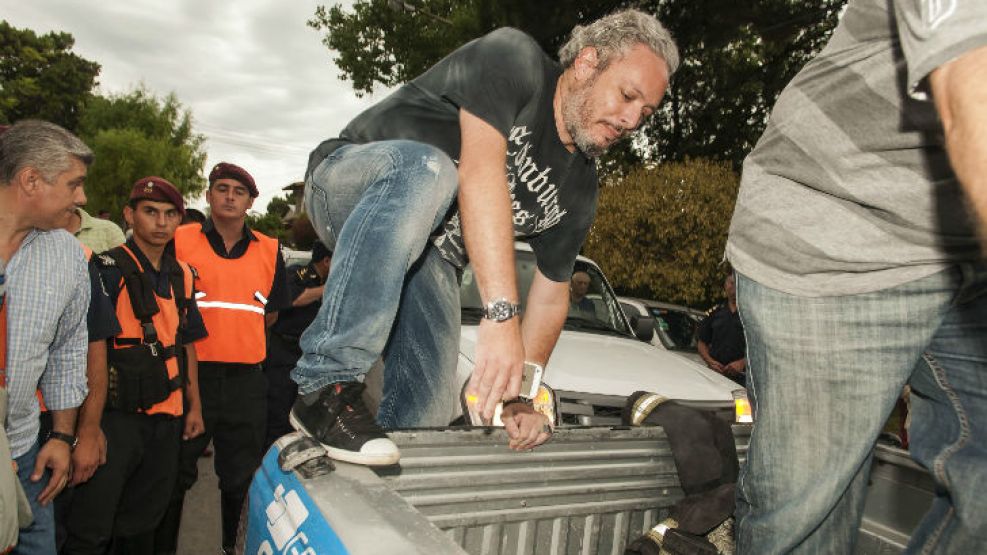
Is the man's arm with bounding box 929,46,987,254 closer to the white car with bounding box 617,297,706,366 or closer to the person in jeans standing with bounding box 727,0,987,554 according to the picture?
the person in jeans standing with bounding box 727,0,987,554

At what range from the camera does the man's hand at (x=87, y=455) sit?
10.2 ft

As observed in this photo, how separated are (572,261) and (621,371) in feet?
5.43

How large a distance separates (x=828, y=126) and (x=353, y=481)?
115 cm

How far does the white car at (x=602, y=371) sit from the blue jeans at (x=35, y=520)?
1.77 m

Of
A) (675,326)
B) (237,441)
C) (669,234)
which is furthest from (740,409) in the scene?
(669,234)

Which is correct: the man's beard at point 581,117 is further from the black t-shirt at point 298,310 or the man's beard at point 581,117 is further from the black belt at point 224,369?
the black t-shirt at point 298,310

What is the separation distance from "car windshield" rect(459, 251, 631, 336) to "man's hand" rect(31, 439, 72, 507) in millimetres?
2433

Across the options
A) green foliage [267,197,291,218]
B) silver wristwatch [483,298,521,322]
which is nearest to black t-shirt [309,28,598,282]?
silver wristwatch [483,298,521,322]

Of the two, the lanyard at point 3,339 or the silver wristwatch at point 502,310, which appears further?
the lanyard at point 3,339

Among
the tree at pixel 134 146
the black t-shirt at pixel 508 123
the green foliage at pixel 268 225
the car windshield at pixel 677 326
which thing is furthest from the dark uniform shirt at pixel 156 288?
the green foliage at pixel 268 225

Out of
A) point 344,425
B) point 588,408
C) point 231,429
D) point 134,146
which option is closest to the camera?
point 344,425

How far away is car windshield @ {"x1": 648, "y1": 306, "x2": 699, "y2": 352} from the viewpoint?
914 cm

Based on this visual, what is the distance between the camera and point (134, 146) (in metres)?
38.0

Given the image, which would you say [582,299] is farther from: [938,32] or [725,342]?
[938,32]
